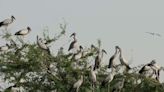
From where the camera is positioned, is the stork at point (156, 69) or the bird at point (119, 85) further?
the stork at point (156, 69)

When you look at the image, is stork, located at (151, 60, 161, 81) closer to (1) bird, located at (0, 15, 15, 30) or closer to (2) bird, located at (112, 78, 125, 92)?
(2) bird, located at (112, 78, 125, 92)

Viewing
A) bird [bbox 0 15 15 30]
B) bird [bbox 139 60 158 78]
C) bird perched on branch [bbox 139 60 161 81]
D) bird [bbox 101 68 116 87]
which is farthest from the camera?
bird [bbox 0 15 15 30]

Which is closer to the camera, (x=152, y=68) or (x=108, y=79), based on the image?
(x=108, y=79)

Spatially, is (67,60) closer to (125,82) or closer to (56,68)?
(56,68)

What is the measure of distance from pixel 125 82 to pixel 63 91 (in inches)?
79.4

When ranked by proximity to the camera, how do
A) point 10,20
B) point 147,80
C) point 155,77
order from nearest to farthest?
point 147,80
point 155,77
point 10,20

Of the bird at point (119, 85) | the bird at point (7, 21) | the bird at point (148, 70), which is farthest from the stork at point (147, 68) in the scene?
the bird at point (7, 21)

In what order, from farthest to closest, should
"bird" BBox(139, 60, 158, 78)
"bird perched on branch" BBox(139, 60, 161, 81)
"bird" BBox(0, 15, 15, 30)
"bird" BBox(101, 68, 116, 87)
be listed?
1. "bird" BBox(0, 15, 15, 30)
2. "bird perched on branch" BBox(139, 60, 161, 81)
3. "bird" BBox(139, 60, 158, 78)
4. "bird" BBox(101, 68, 116, 87)

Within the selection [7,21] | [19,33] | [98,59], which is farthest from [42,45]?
[7,21]

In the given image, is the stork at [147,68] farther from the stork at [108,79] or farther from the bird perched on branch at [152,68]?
the stork at [108,79]

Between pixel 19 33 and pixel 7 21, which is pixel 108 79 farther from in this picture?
pixel 7 21

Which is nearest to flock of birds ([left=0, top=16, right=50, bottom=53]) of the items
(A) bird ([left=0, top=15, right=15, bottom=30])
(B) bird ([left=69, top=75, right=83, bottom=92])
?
(A) bird ([left=0, top=15, right=15, bottom=30])

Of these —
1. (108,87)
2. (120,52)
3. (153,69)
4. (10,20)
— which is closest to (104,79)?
(108,87)

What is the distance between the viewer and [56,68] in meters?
24.8
